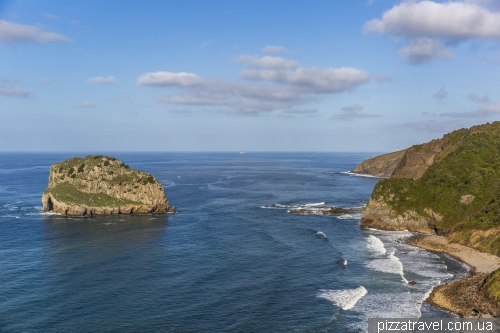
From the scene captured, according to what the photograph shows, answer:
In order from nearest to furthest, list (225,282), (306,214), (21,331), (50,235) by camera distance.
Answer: (21,331) < (225,282) < (50,235) < (306,214)

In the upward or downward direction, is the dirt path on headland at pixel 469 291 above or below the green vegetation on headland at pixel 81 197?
below

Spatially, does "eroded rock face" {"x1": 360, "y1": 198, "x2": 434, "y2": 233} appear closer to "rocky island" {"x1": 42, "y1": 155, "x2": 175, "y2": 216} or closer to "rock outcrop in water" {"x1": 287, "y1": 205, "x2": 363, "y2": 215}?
"rock outcrop in water" {"x1": 287, "y1": 205, "x2": 363, "y2": 215}

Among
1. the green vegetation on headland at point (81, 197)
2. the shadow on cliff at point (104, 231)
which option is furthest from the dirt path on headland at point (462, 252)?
the green vegetation on headland at point (81, 197)

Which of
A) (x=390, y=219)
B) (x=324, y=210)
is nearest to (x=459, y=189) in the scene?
(x=390, y=219)

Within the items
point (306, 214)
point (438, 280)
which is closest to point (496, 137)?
point (306, 214)

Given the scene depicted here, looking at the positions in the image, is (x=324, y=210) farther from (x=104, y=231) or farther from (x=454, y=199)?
(x=104, y=231)

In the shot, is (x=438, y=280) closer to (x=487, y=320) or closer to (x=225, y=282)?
(x=487, y=320)

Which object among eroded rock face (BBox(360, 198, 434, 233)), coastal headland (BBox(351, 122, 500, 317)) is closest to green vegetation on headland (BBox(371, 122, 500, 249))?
coastal headland (BBox(351, 122, 500, 317))

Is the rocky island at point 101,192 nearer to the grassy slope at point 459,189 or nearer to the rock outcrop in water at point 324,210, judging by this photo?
the rock outcrop in water at point 324,210

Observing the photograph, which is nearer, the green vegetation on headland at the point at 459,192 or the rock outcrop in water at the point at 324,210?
the green vegetation on headland at the point at 459,192
